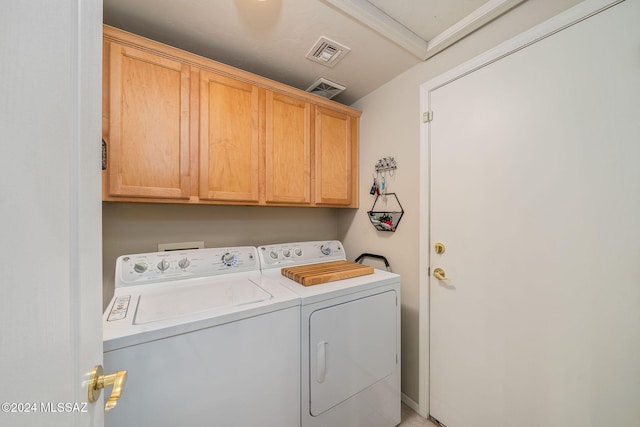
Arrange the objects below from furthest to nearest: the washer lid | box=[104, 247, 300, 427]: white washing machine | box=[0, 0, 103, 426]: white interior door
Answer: the washer lid → box=[104, 247, 300, 427]: white washing machine → box=[0, 0, 103, 426]: white interior door

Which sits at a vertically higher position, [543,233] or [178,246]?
[543,233]

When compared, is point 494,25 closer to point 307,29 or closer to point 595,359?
point 307,29

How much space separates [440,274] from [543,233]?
Answer: 58 cm

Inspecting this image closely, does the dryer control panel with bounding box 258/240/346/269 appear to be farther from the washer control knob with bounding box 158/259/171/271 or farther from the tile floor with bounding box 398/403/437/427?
the tile floor with bounding box 398/403/437/427

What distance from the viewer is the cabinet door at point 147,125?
1.23 meters

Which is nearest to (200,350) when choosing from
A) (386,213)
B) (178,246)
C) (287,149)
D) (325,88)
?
(178,246)

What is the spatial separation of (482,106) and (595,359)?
51.0 inches

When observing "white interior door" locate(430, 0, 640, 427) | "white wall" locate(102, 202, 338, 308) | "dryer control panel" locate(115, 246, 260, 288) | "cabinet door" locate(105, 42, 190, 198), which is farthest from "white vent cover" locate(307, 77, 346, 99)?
"dryer control panel" locate(115, 246, 260, 288)

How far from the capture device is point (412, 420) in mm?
1606

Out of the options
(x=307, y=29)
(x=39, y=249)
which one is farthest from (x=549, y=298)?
(x=307, y=29)

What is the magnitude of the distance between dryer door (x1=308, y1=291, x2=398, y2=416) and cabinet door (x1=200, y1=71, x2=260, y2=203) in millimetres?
960

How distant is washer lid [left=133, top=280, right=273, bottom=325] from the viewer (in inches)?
38.7

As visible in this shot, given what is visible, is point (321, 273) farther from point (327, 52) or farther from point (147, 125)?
point (327, 52)

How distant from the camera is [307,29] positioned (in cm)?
137
